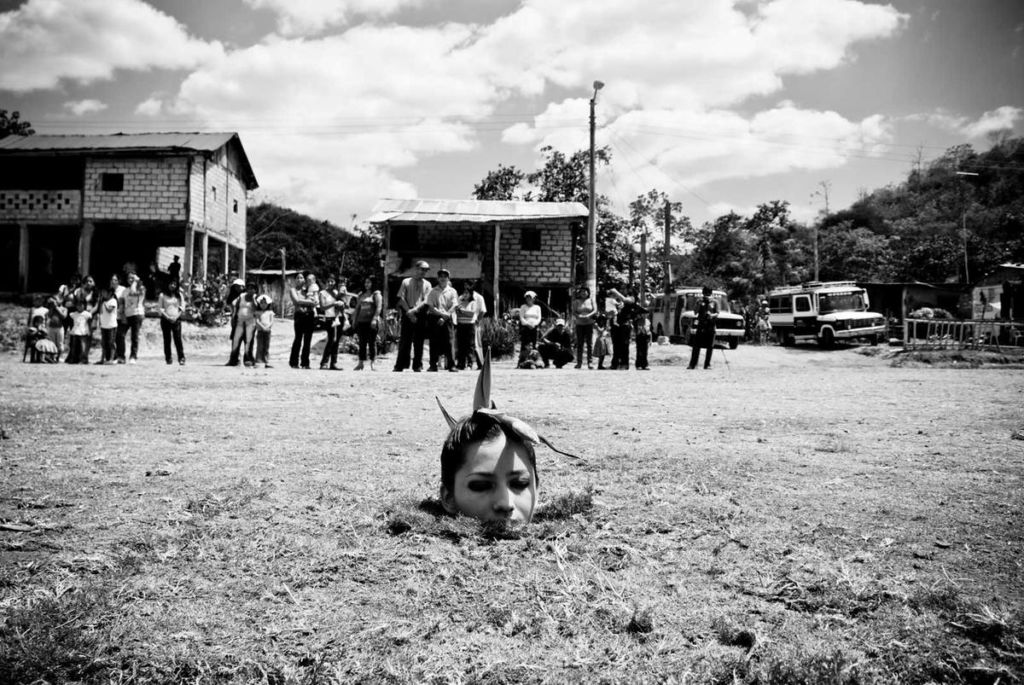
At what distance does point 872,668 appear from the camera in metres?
2.17

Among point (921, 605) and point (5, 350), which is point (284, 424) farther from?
point (5, 350)

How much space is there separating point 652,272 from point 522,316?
30.8m

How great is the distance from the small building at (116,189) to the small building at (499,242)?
648 cm

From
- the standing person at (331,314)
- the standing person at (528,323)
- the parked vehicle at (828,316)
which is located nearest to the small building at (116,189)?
the standing person at (331,314)

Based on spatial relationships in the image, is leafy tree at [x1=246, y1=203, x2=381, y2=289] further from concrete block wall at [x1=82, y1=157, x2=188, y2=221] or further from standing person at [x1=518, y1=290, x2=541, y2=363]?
standing person at [x1=518, y1=290, x2=541, y2=363]

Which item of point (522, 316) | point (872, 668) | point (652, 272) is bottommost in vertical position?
point (872, 668)

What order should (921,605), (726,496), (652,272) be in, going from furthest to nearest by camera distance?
(652,272)
(726,496)
(921,605)

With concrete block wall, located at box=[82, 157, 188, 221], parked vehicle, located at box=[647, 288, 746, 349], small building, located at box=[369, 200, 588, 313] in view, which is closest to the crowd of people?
concrete block wall, located at box=[82, 157, 188, 221]

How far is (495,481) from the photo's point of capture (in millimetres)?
3260

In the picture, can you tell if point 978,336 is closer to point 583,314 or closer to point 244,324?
point 583,314

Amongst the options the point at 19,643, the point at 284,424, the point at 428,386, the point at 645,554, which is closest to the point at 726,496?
the point at 645,554

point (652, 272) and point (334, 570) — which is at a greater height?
point (652, 272)

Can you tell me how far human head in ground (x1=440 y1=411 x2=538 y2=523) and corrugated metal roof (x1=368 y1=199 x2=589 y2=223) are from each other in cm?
2114

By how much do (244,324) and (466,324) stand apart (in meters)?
4.18
